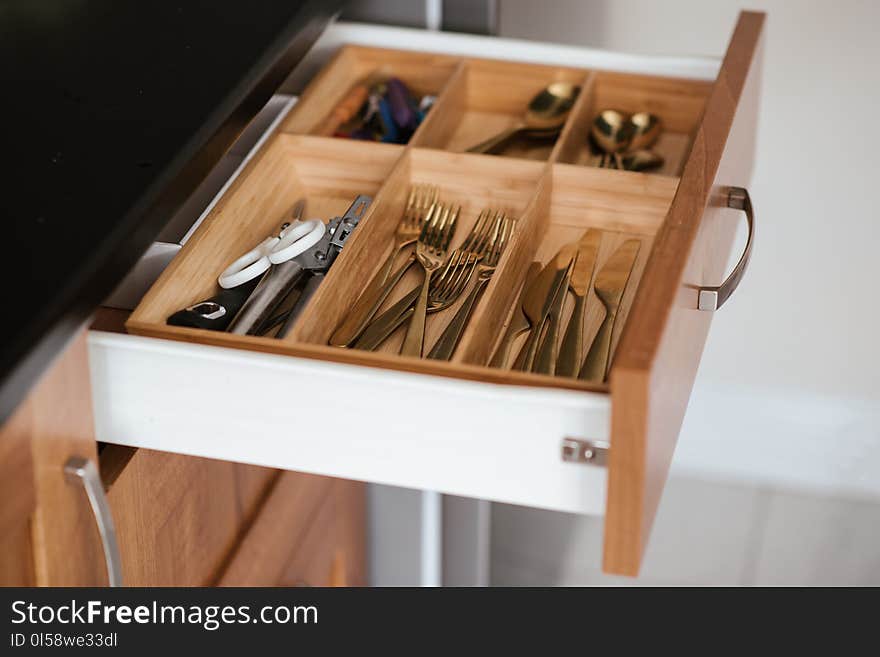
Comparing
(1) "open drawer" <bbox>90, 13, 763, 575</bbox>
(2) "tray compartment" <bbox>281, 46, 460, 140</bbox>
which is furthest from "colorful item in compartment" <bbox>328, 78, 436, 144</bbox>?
(1) "open drawer" <bbox>90, 13, 763, 575</bbox>

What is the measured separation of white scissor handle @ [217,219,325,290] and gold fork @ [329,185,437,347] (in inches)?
2.3

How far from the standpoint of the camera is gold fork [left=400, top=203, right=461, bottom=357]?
85cm

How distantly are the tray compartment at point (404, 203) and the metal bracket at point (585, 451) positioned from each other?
143mm

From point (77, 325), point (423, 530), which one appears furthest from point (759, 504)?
point (77, 325)

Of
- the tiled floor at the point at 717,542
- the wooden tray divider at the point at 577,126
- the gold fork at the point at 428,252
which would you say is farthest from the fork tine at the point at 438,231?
the tiled floor at the point at 717,542

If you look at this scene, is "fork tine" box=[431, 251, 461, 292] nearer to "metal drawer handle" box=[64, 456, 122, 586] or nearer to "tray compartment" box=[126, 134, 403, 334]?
"tray compartment" box=[126, 134, 403, 334]

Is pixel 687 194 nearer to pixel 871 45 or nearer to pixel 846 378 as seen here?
pixel 871 45

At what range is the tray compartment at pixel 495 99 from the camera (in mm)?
1175

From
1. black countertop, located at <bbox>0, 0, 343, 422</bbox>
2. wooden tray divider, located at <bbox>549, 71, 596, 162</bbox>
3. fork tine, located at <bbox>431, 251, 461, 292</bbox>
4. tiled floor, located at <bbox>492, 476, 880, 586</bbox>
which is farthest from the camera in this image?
tiled floor, located at <bbox>492, 476, 880, 586</bbox>

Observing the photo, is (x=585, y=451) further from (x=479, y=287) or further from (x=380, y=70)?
(x=380, y=70)

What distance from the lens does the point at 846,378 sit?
1.76 meters

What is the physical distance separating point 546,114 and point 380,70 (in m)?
0.20

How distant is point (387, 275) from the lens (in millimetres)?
929

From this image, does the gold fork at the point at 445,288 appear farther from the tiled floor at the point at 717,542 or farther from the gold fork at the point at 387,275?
the tiled floor at the point at 717,542
